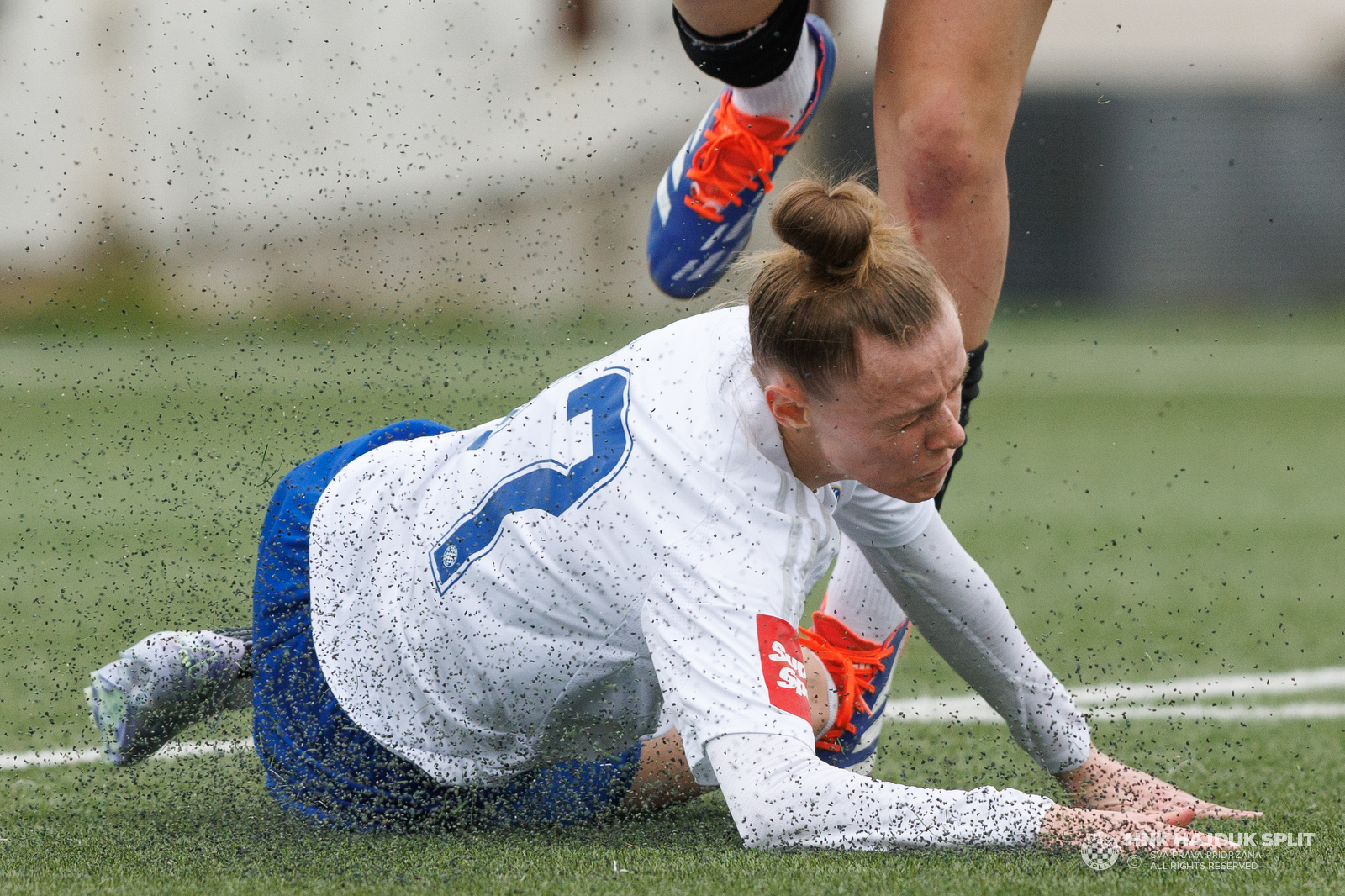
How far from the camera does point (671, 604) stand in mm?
1617

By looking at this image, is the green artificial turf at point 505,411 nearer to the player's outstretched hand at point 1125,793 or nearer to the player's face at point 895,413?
the player's outstretched hand at point 1125,793

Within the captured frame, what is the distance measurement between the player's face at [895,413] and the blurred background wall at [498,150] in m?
0.47

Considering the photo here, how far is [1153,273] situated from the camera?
15125mm

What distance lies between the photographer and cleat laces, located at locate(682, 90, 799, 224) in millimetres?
2627

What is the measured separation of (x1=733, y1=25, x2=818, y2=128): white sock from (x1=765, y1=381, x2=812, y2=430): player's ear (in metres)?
1.06

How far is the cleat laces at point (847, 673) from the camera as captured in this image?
7.02 feet

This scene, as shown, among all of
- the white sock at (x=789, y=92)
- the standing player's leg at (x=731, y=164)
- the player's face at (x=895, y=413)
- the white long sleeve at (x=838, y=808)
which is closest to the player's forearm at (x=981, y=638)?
the player's face at (x=895, y=413)

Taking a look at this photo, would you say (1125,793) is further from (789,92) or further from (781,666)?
(789,92)

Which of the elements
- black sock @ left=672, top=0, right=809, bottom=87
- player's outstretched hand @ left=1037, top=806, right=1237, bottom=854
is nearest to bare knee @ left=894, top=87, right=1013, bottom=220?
black sock @ left=672, top=0, right=809, bottom=87

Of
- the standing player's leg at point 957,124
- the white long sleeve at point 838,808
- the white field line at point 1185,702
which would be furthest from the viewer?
the white field line at point 1185,702

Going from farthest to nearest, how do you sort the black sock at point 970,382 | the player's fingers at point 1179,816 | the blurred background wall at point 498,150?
the blurred background wall at point 498,150 < the black sock at point 970,382 < the player's fingers at point 1179,816

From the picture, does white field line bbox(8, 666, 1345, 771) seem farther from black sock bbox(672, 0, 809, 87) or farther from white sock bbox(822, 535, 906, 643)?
black sock bbox(672, 0, 809, 87)

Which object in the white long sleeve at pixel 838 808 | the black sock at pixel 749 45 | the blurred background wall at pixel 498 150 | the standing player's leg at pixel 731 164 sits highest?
the black sock at pixel 749 45

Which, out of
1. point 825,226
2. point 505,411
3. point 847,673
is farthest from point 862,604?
point 505,411
